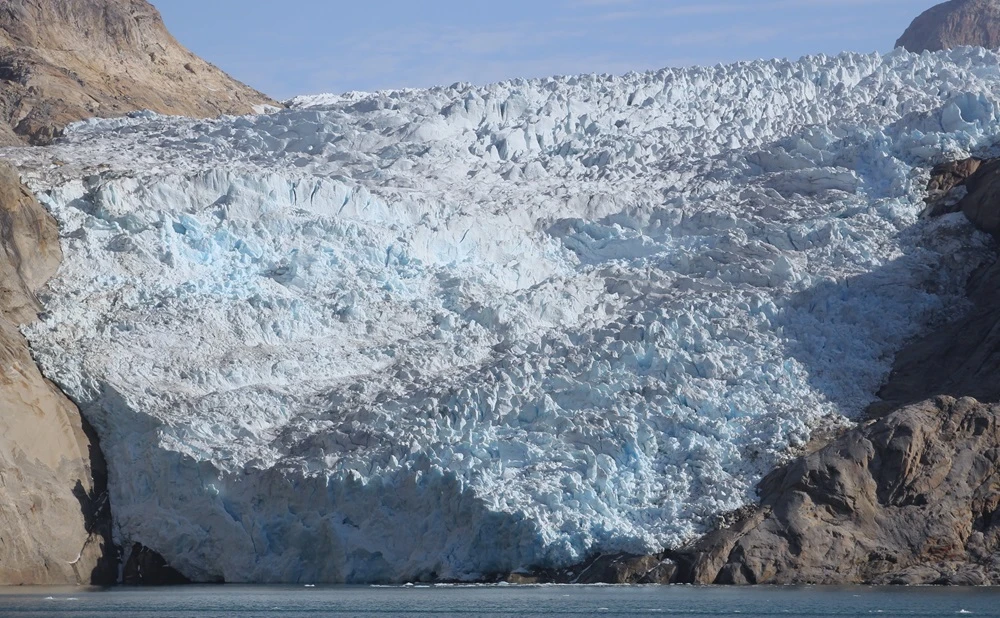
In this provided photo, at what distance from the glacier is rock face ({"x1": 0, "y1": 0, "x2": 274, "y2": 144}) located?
8.58 ft

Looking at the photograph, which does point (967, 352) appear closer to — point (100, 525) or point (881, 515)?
point (881, 515)

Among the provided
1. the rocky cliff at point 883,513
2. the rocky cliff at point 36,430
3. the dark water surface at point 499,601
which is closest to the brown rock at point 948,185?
the rocky cliff at point 883,513

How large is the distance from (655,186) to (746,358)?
9.22m

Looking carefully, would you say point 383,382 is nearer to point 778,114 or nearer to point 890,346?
point 890,346

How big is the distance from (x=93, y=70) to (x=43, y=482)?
24.6 metres

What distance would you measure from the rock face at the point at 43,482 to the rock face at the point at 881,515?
39.7 feet

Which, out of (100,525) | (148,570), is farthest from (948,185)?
(100,525)

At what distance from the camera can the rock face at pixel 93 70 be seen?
163ft

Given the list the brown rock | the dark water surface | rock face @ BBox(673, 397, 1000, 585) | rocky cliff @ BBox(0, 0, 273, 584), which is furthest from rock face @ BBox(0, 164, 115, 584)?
the brown rock

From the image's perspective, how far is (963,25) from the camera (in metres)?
71.9

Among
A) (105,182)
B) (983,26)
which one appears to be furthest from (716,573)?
(983,26)

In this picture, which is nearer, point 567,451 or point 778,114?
point 567,451

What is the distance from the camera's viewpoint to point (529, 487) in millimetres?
32812

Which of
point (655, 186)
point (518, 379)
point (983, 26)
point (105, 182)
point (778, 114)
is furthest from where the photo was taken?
point (983, 26)
